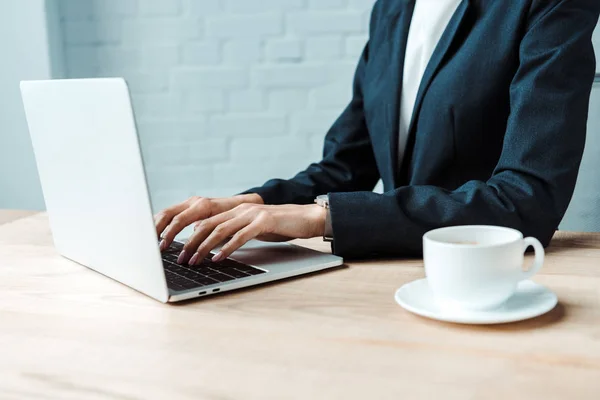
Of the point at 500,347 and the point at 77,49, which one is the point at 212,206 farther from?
the point at 77,49

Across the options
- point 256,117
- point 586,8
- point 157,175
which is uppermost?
point 586,8

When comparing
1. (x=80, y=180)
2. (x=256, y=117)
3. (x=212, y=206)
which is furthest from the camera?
(x=256, y=117)

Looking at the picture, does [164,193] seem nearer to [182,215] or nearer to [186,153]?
[186,153]

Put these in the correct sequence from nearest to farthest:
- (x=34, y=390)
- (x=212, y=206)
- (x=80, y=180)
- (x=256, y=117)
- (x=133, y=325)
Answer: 1. (x=34, y=390)
2. (x=133, y=325)
3. (x=80, y=180)
4. (x=212, y=206)
5. (x=256, y=117)

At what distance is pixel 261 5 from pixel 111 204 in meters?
1.35

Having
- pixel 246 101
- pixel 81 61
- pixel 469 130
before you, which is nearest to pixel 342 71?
pixel 246 101

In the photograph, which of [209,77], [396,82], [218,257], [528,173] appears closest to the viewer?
[218,257]

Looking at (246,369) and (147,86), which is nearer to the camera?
(246,369)

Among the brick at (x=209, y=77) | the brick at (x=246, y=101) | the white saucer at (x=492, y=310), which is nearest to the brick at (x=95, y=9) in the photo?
the brick at (x=209, y=77)

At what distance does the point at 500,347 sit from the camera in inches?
24.1

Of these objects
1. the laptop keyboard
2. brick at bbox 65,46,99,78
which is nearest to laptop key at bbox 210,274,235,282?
the laptop keyboard

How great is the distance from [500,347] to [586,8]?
65 cm

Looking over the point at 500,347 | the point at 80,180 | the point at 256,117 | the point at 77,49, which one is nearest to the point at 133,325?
the point at 80,180

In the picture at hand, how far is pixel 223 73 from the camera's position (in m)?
2.07
